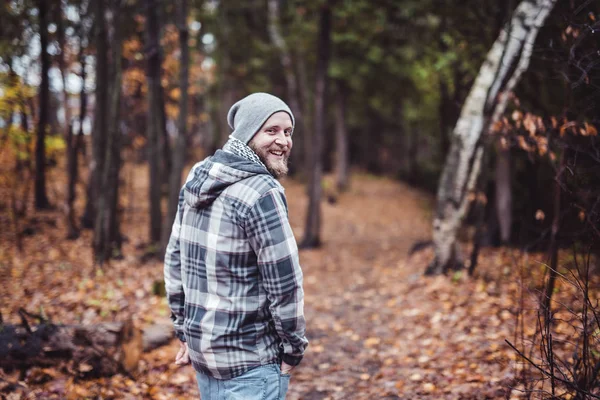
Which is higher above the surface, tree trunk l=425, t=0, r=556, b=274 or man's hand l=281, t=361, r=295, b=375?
tree trunk l=425, t=0, r=556, b=274

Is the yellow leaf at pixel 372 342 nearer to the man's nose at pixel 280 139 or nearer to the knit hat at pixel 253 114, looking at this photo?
the man's nose at pixel 280 139

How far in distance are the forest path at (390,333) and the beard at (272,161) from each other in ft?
9.36

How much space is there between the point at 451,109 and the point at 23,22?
36.5ft

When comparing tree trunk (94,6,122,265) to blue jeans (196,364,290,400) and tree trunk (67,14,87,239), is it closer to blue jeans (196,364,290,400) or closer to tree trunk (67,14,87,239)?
tree trunk (67,14,87,239)

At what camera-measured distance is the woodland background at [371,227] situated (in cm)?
388

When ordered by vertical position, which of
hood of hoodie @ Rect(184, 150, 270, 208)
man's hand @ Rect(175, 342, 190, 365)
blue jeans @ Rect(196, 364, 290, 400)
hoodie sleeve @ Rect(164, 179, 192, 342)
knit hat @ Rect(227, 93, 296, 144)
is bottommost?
man's hand @ Rect(175, 342, 190, 365)

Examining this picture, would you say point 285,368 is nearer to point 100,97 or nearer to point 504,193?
point 504,193

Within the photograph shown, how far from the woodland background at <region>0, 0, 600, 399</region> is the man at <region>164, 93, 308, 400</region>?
1574 millimetres

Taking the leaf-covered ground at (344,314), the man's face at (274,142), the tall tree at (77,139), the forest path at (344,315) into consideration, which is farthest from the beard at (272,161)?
the tall tree at (77,139)

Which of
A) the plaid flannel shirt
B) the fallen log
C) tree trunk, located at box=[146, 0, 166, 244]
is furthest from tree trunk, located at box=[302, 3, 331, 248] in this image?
the plaid flannel shirt

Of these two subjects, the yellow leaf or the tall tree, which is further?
the tall tree

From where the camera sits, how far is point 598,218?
301cm

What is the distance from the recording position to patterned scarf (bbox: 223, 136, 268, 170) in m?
2.06

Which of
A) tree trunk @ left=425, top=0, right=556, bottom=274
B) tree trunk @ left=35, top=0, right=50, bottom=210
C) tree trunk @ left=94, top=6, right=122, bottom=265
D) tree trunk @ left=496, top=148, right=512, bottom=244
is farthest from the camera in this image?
tree trunk @ left=35, top=0, right=50, bottom=210
